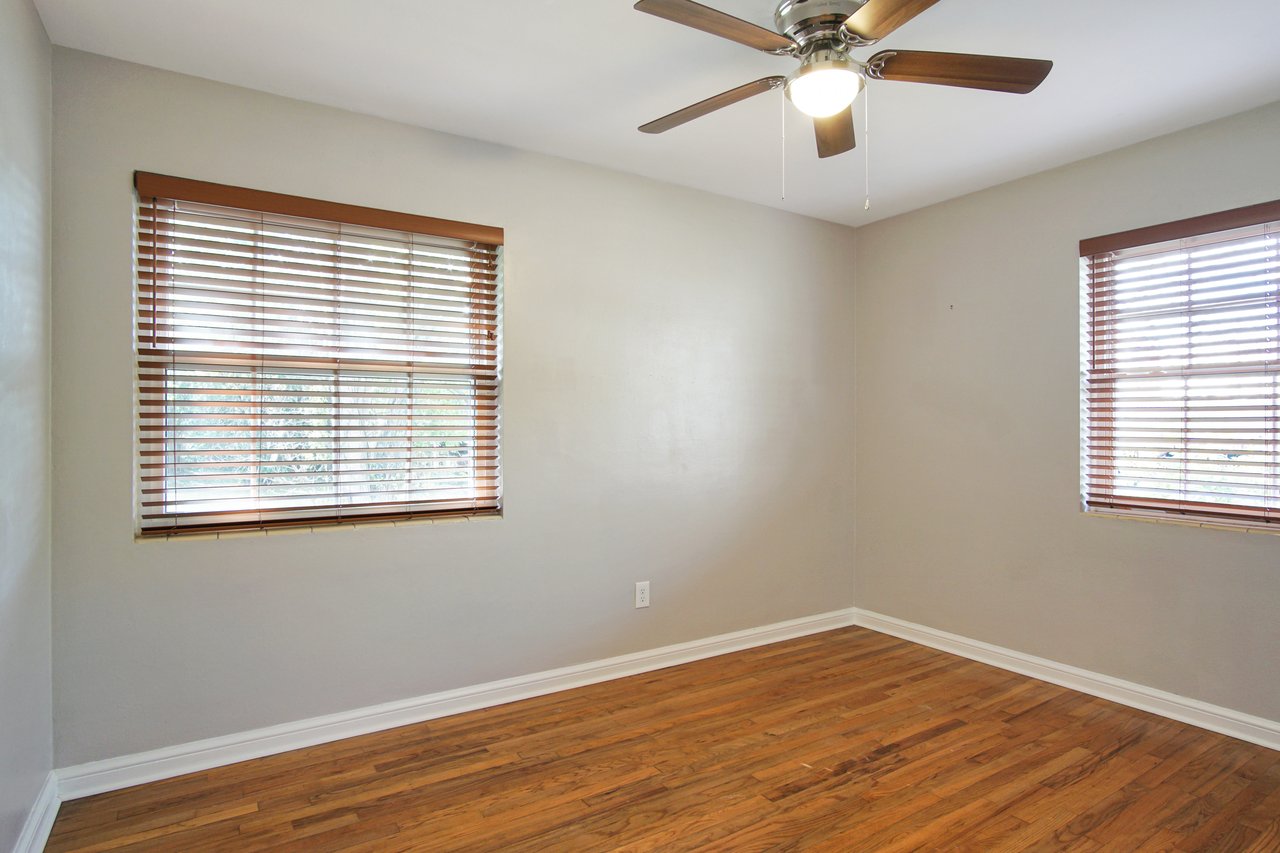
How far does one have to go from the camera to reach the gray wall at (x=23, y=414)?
68.1 inches

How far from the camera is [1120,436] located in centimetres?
308

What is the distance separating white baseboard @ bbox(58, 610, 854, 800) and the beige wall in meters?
1.10

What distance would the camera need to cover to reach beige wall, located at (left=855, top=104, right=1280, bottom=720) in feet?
8.93

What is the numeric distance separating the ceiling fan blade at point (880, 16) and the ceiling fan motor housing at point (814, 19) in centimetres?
8

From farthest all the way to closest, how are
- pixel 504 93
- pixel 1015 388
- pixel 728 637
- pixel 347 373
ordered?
pixel 728 637 < pixel 1015 388 < pixel 347 373 < pixel 504 93

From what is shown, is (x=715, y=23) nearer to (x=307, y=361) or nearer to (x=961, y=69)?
(x=961, y=69)

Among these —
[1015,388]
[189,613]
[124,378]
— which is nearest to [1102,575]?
[1015,388]

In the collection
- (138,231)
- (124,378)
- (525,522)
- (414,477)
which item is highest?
(138,231)

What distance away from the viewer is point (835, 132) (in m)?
2.22

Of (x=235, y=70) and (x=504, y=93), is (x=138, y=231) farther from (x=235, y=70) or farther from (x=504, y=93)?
(x=504, y=93)

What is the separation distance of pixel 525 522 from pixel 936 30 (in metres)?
2.38

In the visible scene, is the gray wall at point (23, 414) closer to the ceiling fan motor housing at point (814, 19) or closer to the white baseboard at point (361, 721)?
the white baseboard at point (361, 721)

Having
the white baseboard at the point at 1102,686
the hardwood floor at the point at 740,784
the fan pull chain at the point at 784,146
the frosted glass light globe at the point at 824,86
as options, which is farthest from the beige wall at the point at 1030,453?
the frosted glass light globe at the point at 824,86

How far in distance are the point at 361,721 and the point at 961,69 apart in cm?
297
